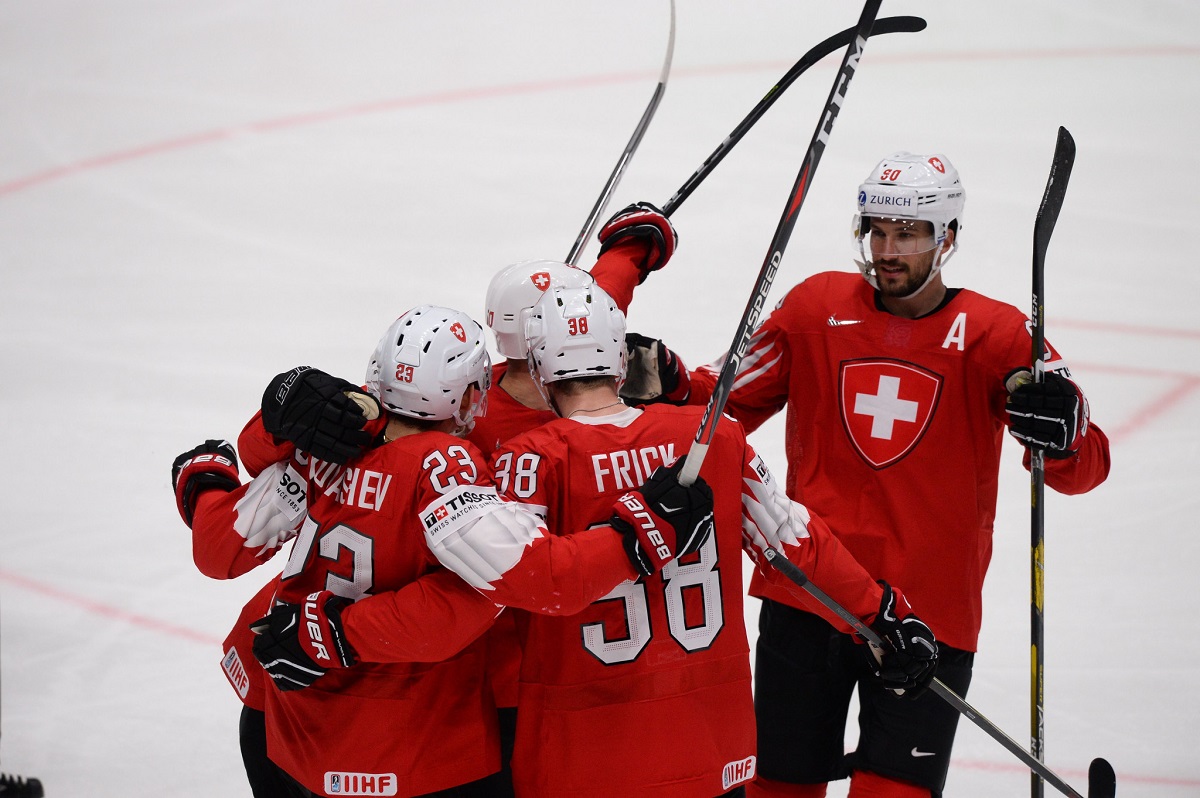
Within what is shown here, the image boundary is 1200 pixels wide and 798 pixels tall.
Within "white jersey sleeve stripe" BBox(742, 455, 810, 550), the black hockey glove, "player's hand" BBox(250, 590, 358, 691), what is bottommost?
"player's hand" BBox(250, 590, 358, 691)

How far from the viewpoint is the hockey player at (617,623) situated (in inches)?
91.0

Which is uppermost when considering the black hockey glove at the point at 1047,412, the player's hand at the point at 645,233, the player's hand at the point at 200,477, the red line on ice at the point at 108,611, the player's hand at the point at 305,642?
the player's hand at the point at 645,233

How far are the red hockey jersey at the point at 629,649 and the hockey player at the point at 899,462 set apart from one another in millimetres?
606

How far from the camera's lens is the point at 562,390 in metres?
2.38

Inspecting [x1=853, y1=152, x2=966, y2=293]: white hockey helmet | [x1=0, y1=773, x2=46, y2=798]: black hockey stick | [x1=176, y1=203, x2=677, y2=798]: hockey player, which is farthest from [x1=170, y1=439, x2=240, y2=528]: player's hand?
[x1=853, y1=152, x2=966, y2=293]: white hockey helmet

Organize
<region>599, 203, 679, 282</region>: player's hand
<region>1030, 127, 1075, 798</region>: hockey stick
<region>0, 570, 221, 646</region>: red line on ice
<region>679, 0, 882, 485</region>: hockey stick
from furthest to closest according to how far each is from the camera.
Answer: <region>0, 570, 221, 646</region>: red line on ice
<region>599, 203, 679, 282</region>: player's hand
<region>1030, 127, 1075, 798</region>: hockey stick
<region>679, 0, 882, 485</region>: hockey stick

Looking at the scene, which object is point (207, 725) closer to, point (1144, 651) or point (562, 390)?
point (562, 390)

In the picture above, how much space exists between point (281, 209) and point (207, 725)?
3.99 meters

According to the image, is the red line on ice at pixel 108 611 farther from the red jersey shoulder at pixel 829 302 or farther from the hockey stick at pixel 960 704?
the hockey stick at pixel 960 704

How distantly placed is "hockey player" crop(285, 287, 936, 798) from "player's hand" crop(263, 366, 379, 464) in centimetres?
25

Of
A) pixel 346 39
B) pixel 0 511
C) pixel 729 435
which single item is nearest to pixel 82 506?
pixel 0 511

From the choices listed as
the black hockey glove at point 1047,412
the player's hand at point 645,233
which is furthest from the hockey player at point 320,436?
the black hockey glove at point 1047,412

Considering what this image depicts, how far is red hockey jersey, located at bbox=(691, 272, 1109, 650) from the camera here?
289 centimetres

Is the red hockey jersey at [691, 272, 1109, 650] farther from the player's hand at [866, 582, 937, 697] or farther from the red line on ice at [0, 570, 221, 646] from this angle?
the red line on ice at [0, 570, 221, 646]
